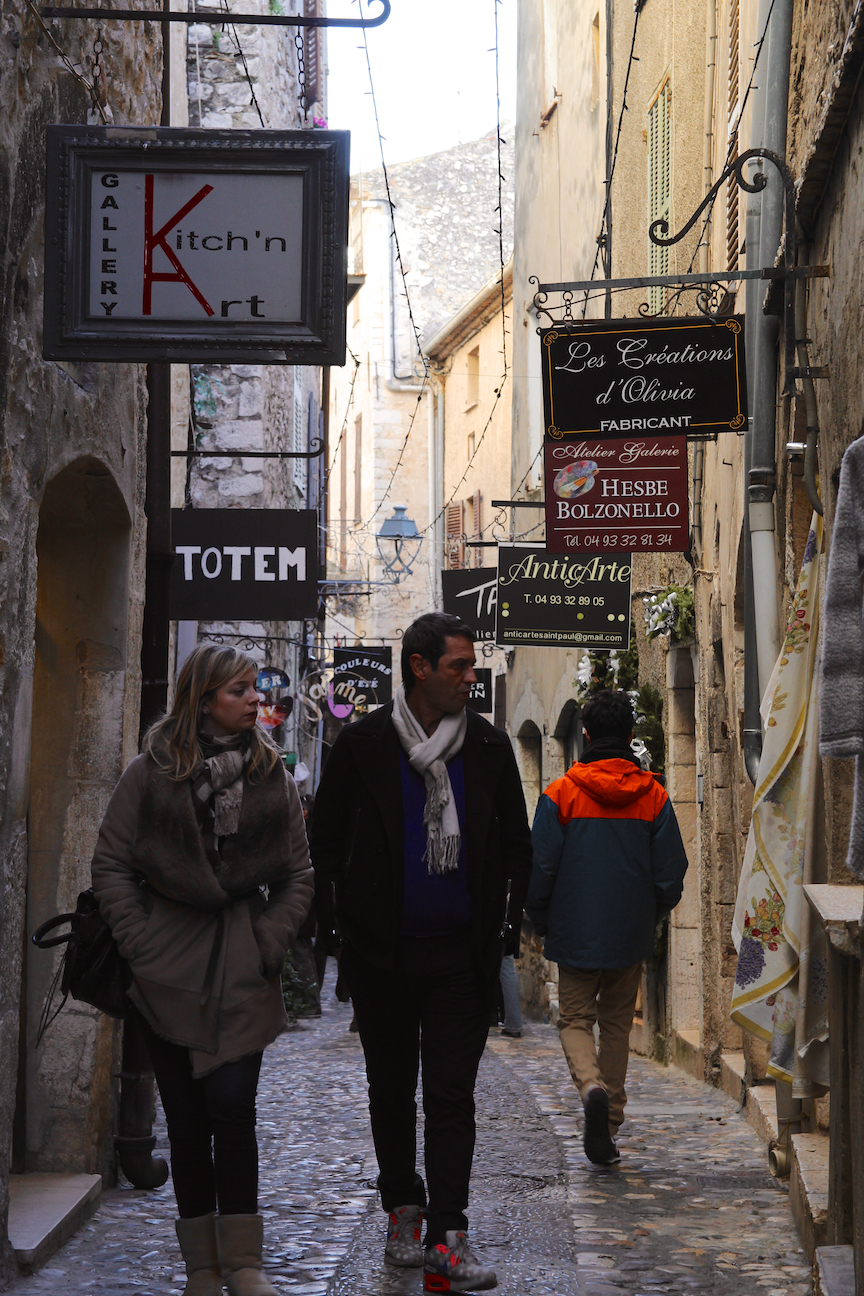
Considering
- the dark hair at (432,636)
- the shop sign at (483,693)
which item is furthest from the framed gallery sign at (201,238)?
the shop sign at (483,693)

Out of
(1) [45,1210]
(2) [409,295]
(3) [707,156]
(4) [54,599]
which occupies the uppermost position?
(2) [409,295]

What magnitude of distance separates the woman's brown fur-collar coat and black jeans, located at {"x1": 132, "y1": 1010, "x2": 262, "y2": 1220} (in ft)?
0.18

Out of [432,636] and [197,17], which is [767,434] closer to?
[432,636]

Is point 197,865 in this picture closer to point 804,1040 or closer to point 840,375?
point 804,1040

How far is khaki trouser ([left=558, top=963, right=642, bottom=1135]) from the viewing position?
610 centimetres

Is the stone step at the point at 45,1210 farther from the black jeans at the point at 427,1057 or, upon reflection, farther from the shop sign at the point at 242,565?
the shop sign at the point at 242,565

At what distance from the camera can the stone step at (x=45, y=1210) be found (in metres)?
4.36

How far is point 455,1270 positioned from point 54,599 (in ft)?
9.40

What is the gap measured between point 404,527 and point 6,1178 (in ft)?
83.5

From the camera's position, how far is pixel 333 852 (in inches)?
179

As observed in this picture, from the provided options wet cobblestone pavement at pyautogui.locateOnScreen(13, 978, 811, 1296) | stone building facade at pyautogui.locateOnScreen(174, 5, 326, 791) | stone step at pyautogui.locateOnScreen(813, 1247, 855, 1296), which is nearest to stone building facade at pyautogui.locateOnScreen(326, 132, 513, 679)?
stone building facade at pyautogui.locateOnScreen(174, 5, 326, 791)

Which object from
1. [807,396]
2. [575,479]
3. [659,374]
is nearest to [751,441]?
[659,374]

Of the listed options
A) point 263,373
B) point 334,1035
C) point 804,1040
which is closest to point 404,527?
point 263,373

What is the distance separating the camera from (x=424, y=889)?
14.4ft
